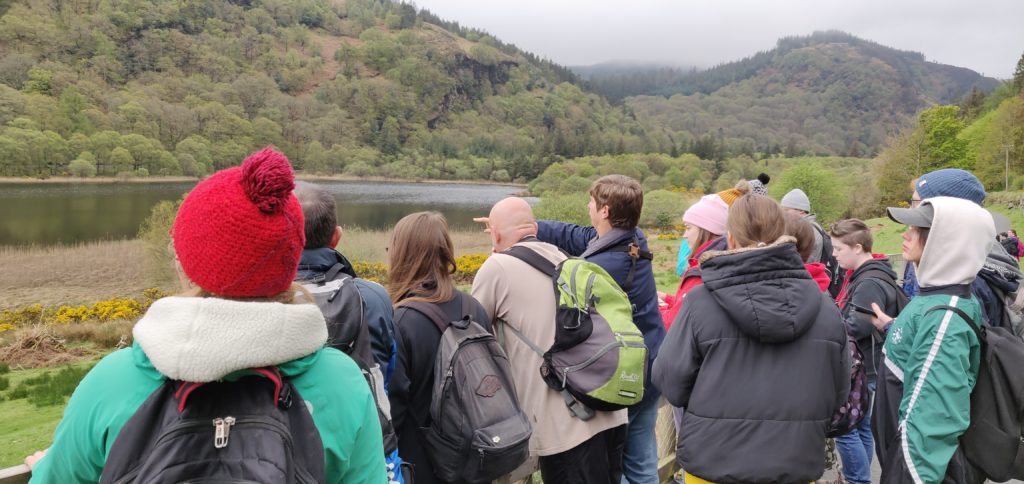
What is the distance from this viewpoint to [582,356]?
253 cm

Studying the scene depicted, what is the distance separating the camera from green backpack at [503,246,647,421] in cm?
251

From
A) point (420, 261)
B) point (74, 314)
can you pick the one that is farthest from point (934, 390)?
point (74, 314)

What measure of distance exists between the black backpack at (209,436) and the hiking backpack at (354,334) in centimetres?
84

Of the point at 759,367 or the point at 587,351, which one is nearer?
the point at 759,367

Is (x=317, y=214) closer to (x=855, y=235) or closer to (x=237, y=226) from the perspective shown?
(x=237, y=226)

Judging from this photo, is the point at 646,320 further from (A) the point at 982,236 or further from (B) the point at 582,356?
(A) the point at 982,236

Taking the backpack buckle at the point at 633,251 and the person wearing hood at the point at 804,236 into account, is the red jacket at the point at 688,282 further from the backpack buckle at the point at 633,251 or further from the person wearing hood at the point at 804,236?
the person wearing hood at the point at 804,236

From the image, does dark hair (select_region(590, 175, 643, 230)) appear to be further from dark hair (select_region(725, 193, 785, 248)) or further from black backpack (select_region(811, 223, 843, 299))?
black backpack (select_region(811, 223, 843, 299))

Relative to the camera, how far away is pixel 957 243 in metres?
2.39

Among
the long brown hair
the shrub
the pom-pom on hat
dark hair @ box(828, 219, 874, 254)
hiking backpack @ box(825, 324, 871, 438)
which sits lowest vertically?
the shrub

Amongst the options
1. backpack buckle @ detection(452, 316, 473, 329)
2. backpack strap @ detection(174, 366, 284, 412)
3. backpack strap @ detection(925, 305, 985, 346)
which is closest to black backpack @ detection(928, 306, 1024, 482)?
backpack strap @ detection(925, 305, 985, 346)

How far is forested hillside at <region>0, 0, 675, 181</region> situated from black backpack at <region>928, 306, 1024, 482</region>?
295 feet

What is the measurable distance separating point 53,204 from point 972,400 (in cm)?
6257

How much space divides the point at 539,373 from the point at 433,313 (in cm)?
62
